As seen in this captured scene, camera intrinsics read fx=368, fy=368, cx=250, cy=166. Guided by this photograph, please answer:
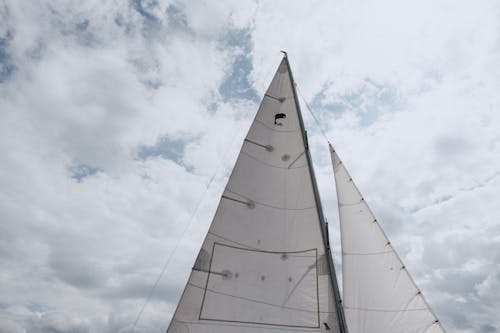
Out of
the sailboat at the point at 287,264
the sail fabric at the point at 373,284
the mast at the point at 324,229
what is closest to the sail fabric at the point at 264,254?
the sailboat at the point at 287,264

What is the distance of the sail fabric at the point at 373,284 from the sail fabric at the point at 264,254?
3.98 ft

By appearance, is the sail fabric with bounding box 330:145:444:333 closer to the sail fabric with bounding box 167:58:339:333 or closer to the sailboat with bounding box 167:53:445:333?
the sailboat with bounding box 167:53:445:333

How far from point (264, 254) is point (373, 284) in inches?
187

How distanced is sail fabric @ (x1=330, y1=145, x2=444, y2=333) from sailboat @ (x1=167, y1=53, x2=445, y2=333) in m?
0.04

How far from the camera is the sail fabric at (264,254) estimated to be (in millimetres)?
14609

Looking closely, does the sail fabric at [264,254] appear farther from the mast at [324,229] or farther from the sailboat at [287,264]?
the mast at [324,229]

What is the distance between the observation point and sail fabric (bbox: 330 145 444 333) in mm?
14523

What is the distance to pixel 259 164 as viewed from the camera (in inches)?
696

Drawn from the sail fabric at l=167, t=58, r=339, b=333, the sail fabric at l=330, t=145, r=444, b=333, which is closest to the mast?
the sail fabric at l=167, t=58, r=339, b=333

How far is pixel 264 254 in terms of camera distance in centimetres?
1595

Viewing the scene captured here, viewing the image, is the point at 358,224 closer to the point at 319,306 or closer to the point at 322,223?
the point at 322,223

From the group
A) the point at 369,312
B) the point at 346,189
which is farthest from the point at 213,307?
the point at 346,189

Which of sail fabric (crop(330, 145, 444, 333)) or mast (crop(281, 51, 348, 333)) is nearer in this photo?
sail fabric (crop(330, 145, 444, 333))

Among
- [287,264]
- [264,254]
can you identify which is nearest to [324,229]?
[287,264]
